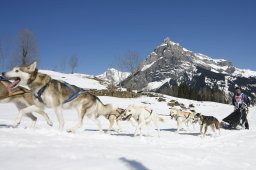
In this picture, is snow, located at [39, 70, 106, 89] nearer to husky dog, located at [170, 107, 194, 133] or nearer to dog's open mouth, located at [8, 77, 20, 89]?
husky dog, located at [170, 107, 194, 133]

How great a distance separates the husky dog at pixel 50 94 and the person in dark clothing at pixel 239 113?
29.4ft

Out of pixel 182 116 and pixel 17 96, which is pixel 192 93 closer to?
pixel 182 116

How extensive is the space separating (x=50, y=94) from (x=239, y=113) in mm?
10884

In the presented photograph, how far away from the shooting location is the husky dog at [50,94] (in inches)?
326

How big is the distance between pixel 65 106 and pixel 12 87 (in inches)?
63.1

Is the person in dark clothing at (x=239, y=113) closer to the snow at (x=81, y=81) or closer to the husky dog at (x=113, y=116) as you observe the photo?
the husky dog at (x=113, y=116)

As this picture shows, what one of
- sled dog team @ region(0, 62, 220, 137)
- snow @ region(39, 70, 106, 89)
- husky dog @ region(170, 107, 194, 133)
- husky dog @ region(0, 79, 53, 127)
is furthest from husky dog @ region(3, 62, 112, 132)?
snow @ region(39, 70, 106, 89)

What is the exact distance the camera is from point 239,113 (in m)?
16.0

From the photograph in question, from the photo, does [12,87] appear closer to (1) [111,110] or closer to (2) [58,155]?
(1) [111,110]

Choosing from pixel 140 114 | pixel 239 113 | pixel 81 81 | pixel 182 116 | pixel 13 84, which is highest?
pixel 81 81

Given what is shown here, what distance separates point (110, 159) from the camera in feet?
16.7

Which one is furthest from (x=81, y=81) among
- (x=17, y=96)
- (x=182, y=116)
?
(x=17, y=96)

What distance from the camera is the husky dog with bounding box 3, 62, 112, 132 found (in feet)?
27.2

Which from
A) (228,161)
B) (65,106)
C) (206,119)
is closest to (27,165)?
(228,161)
